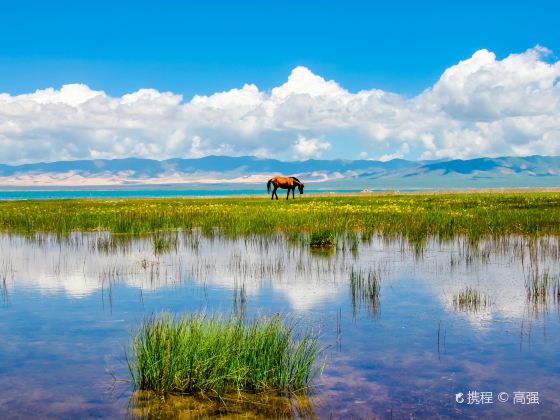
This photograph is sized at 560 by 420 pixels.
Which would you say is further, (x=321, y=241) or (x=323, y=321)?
(x=321, y=241)

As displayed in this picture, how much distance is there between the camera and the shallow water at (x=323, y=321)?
7.58m

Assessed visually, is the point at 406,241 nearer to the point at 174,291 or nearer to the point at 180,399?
the point at 174,291

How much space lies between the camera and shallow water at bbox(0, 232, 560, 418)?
7.58 meters

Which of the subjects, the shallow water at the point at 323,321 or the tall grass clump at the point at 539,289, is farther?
the tall grass clump at the point at 539,289

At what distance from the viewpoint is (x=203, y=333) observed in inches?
329

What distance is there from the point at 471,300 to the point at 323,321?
356 cm

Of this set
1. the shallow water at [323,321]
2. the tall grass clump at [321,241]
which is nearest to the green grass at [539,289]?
the shallow water at [323,321]

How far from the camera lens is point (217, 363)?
7.93 m

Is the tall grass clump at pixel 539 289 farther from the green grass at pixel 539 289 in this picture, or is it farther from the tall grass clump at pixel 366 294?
→ the tall grass clump at pixel 366 294

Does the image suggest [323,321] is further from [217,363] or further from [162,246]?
[162,246]

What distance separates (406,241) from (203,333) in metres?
16.7

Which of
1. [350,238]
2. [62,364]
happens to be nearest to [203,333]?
[62,364]

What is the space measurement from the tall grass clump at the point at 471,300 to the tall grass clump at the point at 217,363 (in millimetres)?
5036

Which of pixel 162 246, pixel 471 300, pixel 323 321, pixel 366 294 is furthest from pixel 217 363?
pixel 162 246
